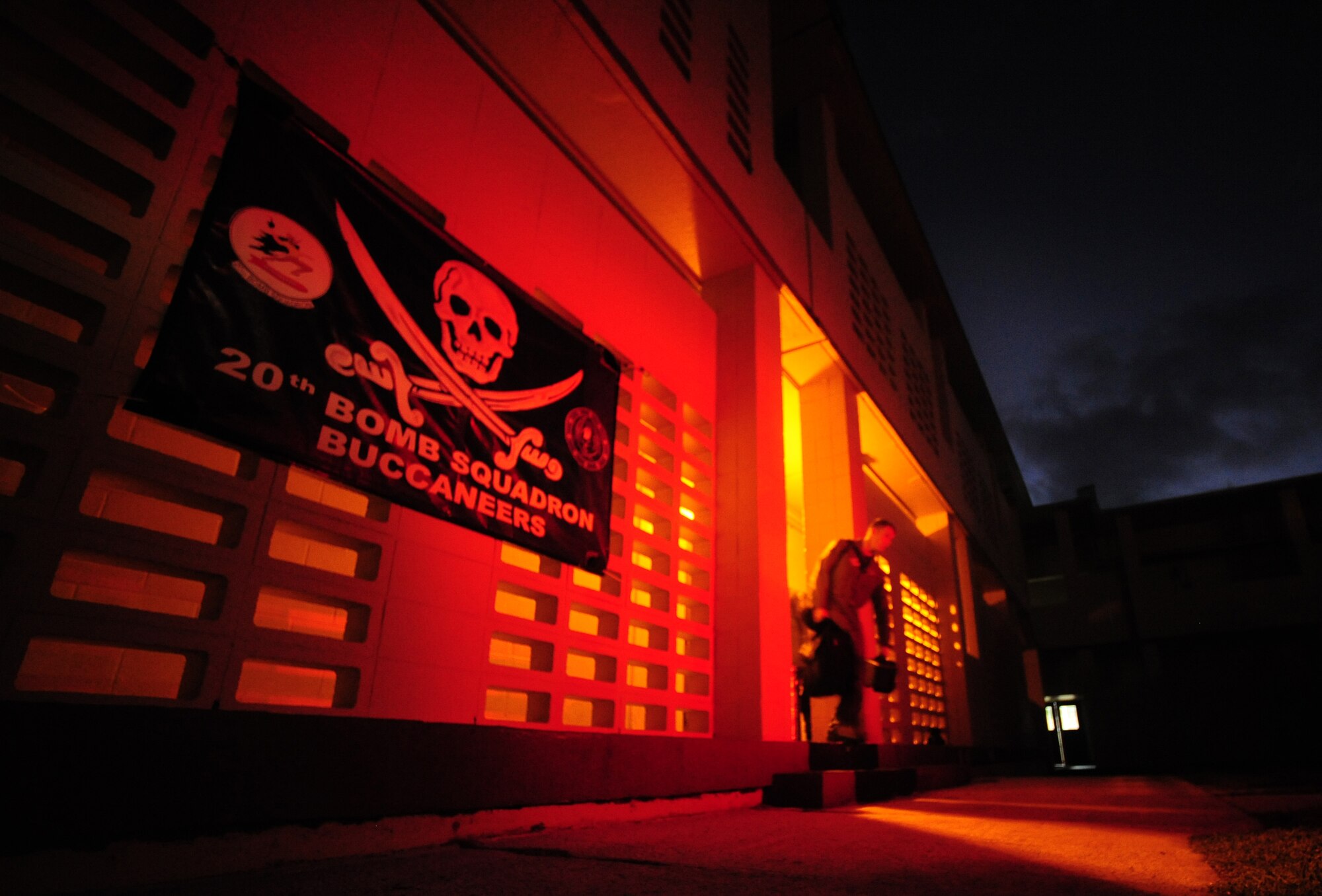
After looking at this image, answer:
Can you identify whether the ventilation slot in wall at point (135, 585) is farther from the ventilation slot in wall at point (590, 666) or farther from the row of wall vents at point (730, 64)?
the row of wall vents at point (730, 64)

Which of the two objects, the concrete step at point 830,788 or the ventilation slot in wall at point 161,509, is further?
the concrete step at point 830,788

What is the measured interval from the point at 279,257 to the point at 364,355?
1.41 ft

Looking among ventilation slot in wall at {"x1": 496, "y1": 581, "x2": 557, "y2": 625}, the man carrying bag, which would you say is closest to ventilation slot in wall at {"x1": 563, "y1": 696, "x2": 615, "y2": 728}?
ventilation slot in wall at {"x1": 496, "y1": 581, "x2": 557, "y2": 625}

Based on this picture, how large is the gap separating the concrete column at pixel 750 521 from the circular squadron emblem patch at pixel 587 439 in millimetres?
1337

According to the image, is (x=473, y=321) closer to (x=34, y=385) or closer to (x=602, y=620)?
(x=34, y=385)

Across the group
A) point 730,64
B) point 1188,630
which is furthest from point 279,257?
point 1188,630

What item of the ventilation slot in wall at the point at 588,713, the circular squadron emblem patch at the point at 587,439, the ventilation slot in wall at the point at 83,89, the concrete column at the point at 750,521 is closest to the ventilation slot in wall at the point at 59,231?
the ventilation slot in wall at the point at 83,89

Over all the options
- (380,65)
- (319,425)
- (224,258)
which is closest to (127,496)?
(319,425)

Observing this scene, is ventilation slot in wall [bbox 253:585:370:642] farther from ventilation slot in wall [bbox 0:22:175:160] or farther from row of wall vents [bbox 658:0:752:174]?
row of wall vents [bbox 658:0:752:174]

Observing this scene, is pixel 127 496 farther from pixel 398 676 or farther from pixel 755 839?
pixel 755 839

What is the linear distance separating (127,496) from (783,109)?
819cm

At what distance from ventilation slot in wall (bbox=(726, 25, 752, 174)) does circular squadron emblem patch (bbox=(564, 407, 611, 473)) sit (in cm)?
272

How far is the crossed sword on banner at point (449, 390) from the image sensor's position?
8.66 feet

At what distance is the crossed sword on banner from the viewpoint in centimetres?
264
